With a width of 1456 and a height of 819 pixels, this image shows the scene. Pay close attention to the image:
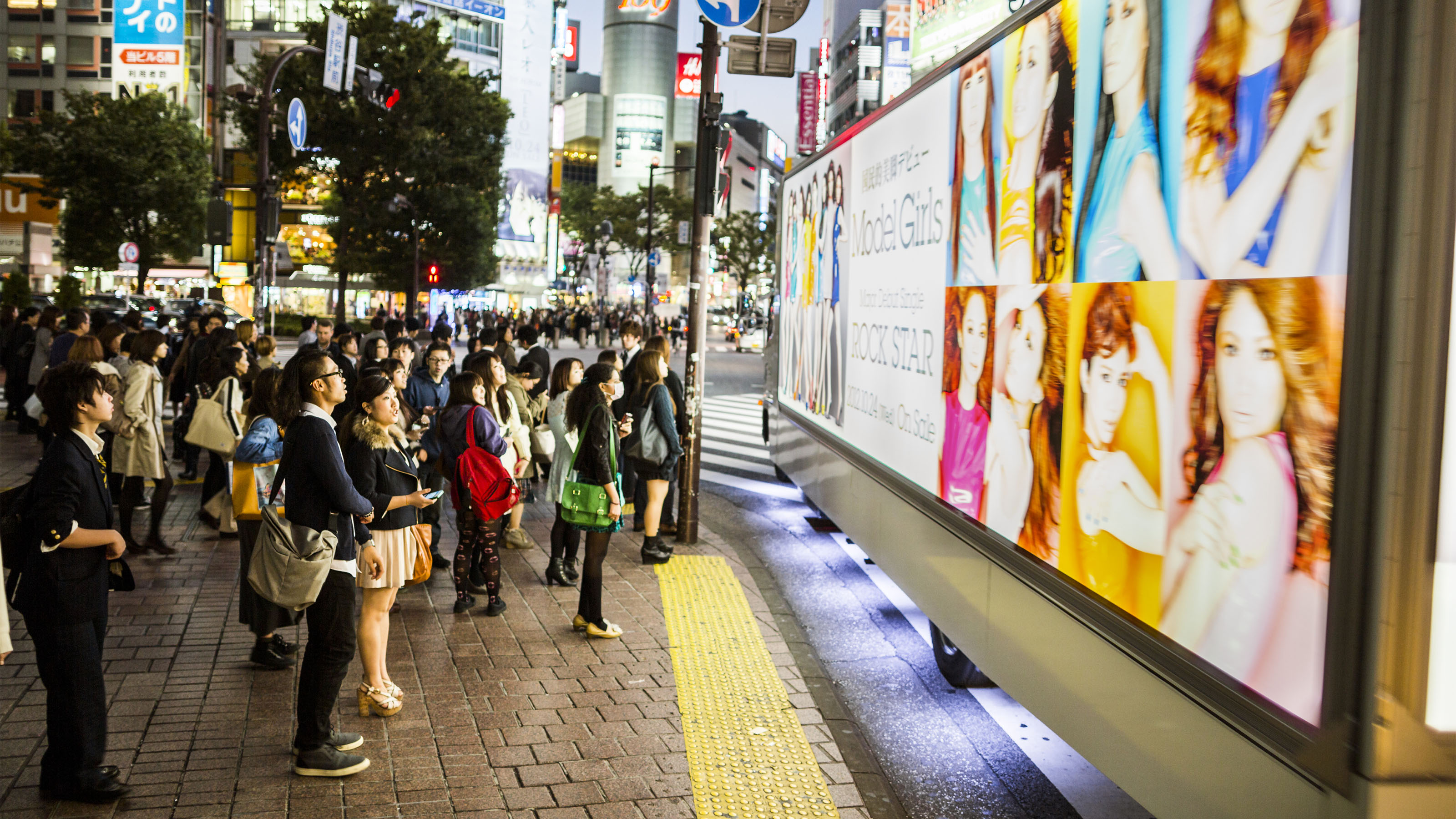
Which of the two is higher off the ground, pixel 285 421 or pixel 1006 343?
pixel 1006 343

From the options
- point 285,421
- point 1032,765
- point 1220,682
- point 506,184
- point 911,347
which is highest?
point 506,184

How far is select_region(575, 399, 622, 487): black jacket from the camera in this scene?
261 inches

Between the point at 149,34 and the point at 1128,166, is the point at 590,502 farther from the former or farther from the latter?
the point at 149,34

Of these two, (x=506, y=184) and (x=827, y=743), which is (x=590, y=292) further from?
(x=827, y=743)

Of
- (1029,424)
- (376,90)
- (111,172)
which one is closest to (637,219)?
(111,172)

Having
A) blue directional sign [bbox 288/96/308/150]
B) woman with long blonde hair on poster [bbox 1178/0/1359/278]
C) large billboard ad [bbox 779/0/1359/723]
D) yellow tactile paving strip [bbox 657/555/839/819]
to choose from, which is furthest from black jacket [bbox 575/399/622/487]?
blue directional sign [bbox 288/96/308/150]

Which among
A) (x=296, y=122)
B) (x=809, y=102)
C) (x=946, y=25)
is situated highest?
(x=809, y=102)

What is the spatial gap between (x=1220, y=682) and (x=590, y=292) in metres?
93.0

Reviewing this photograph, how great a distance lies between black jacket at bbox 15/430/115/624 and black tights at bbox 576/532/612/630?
2847mm

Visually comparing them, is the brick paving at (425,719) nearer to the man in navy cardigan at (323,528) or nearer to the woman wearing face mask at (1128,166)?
the man in navy cardigan at (323,528)

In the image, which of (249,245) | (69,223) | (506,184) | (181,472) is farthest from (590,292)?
(181,472)

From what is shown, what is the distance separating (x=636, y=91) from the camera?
507 ft

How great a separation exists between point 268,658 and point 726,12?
20.5ft

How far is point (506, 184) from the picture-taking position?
67438 millimetres
